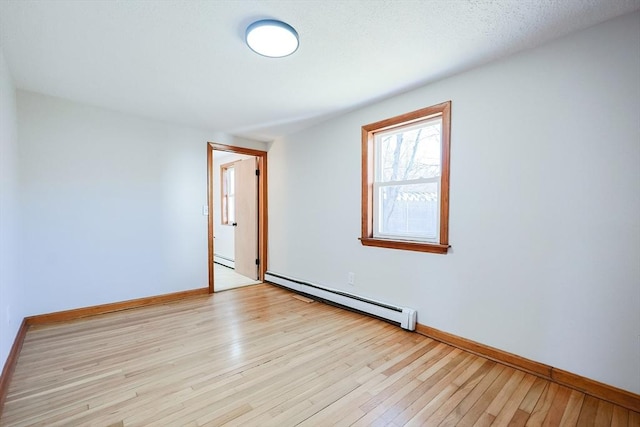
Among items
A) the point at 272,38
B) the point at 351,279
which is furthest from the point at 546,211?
the point at 272,38

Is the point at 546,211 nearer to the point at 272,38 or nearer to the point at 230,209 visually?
the point at 272,38

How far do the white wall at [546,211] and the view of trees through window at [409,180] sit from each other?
207 mm

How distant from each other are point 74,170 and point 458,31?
374 centimetres

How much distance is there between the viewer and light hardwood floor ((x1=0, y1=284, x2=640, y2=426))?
1.55m

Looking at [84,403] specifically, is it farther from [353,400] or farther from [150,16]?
[150,16]

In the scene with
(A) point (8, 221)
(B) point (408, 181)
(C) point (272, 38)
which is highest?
(C) point (272, 38)

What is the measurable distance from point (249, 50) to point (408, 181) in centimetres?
181

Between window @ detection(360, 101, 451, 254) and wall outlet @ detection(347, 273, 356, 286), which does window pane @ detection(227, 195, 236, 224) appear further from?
window @ detection(360, 101, 451, 254)

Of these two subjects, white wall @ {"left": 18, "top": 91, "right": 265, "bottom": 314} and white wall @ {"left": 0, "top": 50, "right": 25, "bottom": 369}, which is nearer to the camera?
white wall @ {"left": 0, "top": 50, "right": 25, "bottom": 369}

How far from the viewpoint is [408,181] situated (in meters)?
2.81

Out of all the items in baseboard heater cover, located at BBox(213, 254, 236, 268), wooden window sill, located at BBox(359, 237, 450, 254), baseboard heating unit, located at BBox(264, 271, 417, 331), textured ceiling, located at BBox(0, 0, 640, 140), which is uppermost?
textured ceiling, located at BBox(0, 0, 640, 140)

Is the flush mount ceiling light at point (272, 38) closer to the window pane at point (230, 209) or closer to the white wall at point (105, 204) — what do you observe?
the white wall at point (105, 204)

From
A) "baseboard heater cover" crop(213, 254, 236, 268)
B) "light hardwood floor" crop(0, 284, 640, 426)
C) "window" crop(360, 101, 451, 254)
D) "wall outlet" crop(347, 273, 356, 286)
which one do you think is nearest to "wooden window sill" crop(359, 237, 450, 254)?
"window" crop(360, 101, 451, 254)

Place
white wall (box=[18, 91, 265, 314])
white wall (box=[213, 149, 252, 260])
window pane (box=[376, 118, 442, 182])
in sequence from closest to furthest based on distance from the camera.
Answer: window pane (box=[376, 118, 442, 182]), white wall (box=[18, 91, 265, 314]), white wall (box=[213, 149, 252, 260])
